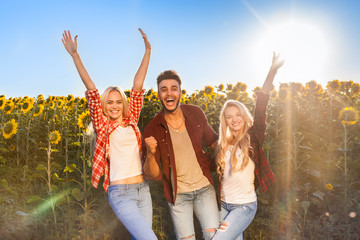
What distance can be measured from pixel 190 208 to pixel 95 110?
1.39 metres

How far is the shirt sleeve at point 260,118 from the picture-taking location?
3.28 meters

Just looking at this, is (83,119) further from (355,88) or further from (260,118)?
(355,88)

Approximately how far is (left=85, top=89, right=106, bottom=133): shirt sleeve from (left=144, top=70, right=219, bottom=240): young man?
0.49m

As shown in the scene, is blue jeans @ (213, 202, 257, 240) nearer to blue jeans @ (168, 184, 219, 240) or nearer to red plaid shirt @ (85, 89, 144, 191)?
blue jeans @ (168, 184, 219, 240)

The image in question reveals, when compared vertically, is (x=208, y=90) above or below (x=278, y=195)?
above

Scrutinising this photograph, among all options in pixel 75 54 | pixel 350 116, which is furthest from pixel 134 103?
pixel 350 116

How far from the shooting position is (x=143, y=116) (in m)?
5.09

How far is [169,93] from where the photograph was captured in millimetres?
3234

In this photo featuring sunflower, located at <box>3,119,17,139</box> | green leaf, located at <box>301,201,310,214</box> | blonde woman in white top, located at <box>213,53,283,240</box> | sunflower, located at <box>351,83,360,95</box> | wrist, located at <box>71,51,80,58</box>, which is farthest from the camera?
sunflower, located at <box>351,83,360,95</box>

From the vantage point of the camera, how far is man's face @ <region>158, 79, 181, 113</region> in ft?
10.6

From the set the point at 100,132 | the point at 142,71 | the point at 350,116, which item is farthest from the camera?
the point at 350,116

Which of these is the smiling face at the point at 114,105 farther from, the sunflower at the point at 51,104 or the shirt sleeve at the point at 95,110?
the sunflower at the point at 51,104

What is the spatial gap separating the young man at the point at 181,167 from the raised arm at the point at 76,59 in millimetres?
726

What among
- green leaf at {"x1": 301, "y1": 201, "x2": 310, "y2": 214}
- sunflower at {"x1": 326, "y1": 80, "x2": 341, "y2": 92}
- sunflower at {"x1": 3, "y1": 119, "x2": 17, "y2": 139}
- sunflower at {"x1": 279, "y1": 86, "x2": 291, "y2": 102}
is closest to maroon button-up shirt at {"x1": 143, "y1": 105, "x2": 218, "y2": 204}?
green leaf at {"x1": 301, "y1": 201, "x2": 310, "y2": 214}
